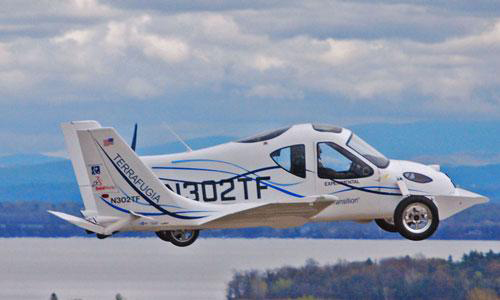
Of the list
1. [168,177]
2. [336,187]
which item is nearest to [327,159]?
[336,187]

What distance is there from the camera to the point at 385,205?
5053cm

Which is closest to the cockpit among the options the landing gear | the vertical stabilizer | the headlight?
the headlight

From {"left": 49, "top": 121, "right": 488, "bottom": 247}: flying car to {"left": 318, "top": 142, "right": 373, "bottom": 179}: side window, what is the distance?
0.03 meters

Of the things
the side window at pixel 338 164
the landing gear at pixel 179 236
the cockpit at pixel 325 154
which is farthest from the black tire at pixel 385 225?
the landing gear at pixel 179 236

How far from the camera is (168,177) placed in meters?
50.1

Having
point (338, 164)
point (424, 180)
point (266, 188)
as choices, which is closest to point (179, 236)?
point (266, 188)

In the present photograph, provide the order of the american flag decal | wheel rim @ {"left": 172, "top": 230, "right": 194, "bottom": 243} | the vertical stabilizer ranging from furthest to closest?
the vertical stabilizer → wheel rim @ {"left": 172, "top": 230, "right": 194, "bottom": 243} → the american flag decal

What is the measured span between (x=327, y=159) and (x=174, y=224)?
4.99 metres

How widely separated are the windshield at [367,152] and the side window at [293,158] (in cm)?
154

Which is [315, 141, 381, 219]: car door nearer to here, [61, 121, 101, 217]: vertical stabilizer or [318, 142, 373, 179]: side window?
[318, 142, 373, 179]: side window

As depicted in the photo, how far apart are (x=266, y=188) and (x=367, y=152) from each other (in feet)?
10.9

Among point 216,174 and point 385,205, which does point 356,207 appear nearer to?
point 385,205

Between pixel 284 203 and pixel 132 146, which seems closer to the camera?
pixel 284 203

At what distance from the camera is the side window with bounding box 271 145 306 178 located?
4975 cm
